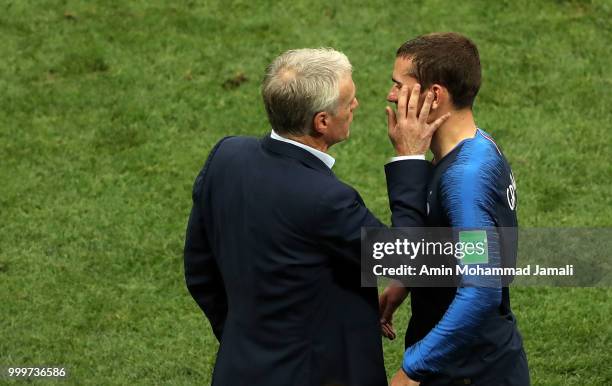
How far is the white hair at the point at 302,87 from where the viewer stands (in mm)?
3945

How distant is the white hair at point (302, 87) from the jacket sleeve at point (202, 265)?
1.33ft

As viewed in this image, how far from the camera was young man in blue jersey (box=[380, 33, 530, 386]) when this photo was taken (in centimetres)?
391

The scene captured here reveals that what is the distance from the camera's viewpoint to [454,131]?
4.16 meters

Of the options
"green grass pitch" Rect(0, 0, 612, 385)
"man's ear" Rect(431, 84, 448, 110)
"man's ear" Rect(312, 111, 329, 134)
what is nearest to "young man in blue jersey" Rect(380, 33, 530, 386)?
"man's ear" Rect(431, 84, 448, 110)

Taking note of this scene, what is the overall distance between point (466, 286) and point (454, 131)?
61 cm

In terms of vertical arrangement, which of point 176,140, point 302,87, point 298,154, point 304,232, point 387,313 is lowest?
point 176,140

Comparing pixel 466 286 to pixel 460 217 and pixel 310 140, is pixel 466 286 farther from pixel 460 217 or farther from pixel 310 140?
pixel 310 140

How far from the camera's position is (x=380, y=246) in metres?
3.95

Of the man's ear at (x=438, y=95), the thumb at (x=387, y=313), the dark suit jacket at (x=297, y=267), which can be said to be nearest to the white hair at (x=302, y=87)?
the dark suit jacket at (x=297, y=267)

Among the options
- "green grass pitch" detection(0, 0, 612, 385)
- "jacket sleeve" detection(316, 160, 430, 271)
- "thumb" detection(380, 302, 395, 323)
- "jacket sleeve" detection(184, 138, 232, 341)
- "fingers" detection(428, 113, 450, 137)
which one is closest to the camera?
"jacket sleeve" detection(316, 160, 430, 271)

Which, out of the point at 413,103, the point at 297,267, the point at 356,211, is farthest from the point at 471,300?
the point at 413,103

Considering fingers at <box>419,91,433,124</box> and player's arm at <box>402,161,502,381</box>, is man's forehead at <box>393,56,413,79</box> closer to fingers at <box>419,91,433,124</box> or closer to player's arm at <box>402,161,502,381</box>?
fingers at <box>419,91,433,124</box>

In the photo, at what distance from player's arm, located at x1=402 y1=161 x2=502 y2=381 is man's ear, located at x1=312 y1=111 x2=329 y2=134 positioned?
Answer: 0.46 metres

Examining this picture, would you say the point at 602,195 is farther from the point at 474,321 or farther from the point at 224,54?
the point at 474,321
